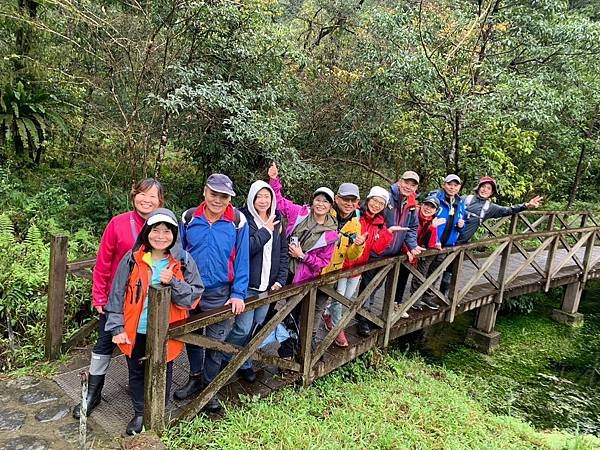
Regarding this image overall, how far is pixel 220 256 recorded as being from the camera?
A: 137 inches

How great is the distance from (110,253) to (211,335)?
1.02 meters

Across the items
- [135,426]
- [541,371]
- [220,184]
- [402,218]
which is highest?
[220,184]

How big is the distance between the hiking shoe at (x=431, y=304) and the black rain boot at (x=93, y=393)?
15.0 feet

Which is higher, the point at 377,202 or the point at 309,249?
the point at 377,202

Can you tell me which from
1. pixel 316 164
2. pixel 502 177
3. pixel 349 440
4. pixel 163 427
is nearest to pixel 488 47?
pixel 502 177

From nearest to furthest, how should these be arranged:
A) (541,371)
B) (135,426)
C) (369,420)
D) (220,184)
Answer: (135,426)
(220,184)
(369,420)
(541,371)

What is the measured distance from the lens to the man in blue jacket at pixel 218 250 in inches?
136

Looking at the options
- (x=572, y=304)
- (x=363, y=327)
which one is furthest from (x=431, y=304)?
(x=572, y=304)

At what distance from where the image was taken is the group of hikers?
10.3 ft

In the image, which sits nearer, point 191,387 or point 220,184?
point 220,184

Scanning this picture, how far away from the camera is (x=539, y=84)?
7.25 m

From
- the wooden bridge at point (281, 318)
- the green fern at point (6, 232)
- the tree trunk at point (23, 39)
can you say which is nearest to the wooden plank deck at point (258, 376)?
the wooden bridge at point (281, 318)

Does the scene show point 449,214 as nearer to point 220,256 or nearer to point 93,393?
point 220,256

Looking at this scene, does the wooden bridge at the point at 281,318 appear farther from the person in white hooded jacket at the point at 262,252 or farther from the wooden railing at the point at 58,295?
the person in white hooded jacket at the point at 262,252
